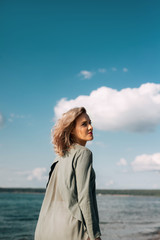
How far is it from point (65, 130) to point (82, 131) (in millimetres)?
130

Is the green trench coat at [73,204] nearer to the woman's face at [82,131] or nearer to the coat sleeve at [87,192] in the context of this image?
the coat sleeve at [87,192]

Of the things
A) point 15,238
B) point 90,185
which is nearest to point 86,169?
point 90,185

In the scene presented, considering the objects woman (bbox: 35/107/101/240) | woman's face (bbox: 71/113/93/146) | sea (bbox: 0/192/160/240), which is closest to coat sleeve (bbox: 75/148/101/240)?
woman (bbox: 35/107/101/240)

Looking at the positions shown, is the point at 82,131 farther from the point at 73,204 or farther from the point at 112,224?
the point at 112,224

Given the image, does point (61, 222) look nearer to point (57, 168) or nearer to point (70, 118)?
point (57, 168)

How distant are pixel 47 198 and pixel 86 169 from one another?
0.42m

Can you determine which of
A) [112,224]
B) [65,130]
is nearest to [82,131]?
[65,130]

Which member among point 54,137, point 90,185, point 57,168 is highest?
point 54,137

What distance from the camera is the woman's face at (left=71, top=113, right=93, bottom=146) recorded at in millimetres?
2043

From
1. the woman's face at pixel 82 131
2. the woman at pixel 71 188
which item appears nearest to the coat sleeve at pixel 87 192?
the woman at pixel 71 188

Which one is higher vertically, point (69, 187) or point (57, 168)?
point (57, 168)

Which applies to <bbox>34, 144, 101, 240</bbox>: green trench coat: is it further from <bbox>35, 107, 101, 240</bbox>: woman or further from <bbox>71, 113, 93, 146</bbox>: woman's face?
<bbox>71, 113, 93, 146</bbox>: woman's face

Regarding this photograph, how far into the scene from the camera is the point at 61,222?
1753mm

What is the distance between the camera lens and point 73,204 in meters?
1.76
